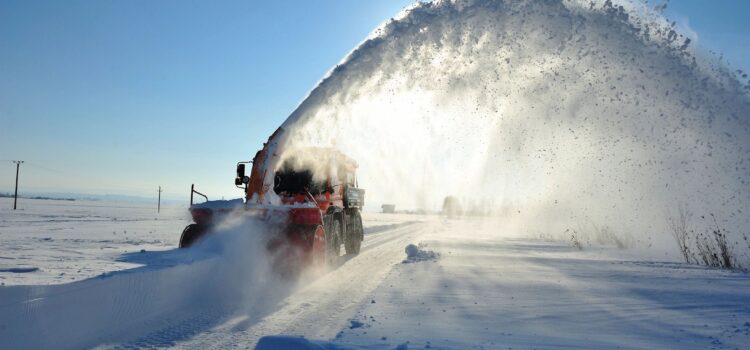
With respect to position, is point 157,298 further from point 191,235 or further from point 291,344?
point 291,344

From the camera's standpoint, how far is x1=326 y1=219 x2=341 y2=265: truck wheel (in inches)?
415

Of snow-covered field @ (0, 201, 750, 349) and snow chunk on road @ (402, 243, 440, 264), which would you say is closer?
snow-covered field @ (0, 201, 750, 349)

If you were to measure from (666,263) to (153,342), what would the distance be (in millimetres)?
11281

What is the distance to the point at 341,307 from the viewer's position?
649 centimetres

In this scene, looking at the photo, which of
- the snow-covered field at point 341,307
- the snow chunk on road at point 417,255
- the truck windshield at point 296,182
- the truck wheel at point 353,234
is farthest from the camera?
the truck wheel at point 353,234

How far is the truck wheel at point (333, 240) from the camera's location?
10531mm

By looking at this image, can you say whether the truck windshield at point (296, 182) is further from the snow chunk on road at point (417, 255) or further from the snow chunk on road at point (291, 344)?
the snow chunk on road at point (291, 344)

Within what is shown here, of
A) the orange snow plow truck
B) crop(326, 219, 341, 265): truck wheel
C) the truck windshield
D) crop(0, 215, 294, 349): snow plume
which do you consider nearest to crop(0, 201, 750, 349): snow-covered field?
crop(0, 215, 294, 349): snow plume

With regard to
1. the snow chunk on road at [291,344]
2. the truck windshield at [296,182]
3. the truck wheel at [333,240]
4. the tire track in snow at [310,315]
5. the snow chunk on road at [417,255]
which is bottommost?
the tire track in snow at [310,315]

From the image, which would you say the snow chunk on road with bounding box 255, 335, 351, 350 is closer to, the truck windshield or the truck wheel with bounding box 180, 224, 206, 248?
the truck wheel with bounding box 180, 224, 206, 248

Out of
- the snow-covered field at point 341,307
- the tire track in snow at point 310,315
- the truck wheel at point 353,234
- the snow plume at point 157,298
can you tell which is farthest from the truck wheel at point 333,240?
the snow plume at point 157,298

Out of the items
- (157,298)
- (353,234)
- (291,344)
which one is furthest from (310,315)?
(353,234)

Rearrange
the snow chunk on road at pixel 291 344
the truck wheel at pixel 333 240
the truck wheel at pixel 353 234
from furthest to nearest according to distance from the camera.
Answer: the truck wheel at pixel 353 234
the truck wheel at pixel 333 240
the snow chunk on road at pixel 291 344

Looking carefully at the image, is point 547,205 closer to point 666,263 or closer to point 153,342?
point 666,263
